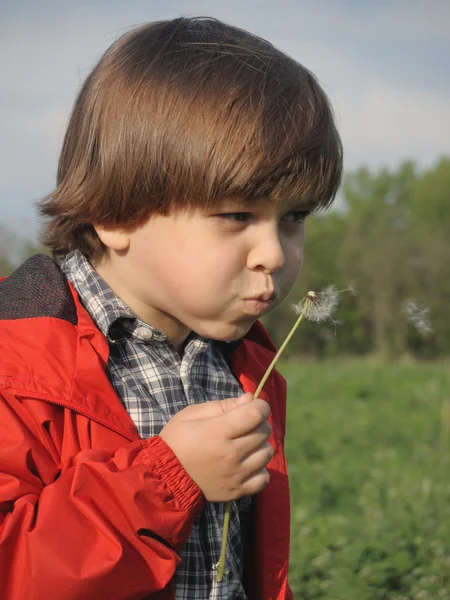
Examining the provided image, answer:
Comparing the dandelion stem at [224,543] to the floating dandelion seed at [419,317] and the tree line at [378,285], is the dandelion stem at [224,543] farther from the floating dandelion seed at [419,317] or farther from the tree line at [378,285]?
the tree line at [378,285]

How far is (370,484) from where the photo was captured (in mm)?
5586

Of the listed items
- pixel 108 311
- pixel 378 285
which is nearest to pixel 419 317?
pixel 108 311

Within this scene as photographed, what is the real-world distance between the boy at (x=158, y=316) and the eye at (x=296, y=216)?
0.01m

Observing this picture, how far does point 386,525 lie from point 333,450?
94.9 inches

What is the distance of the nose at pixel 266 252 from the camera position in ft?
6.26

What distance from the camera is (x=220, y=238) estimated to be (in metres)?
1.92

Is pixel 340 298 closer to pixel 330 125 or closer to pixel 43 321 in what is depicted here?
pixel 330 125

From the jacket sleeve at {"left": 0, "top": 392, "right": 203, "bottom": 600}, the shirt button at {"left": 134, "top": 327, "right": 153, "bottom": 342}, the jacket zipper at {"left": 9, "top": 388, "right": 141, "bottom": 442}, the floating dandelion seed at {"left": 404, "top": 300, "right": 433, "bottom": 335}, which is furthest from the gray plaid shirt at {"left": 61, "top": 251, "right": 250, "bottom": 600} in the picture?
the floating dandelion seed at {"left": 404, "top": 300, "right": 433, "bottom": 335}

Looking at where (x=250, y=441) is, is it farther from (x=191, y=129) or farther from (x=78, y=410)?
(x=191, y=129)

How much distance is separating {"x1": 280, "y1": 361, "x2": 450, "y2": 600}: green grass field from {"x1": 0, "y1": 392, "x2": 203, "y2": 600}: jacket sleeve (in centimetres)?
175

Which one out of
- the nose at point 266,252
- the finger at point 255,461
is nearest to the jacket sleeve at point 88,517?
the finger at point 255,461

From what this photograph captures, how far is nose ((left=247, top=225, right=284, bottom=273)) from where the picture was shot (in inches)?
75.1

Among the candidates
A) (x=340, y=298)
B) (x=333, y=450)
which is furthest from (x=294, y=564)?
(x=333, y=450)

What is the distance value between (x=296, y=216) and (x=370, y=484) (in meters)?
3.85
